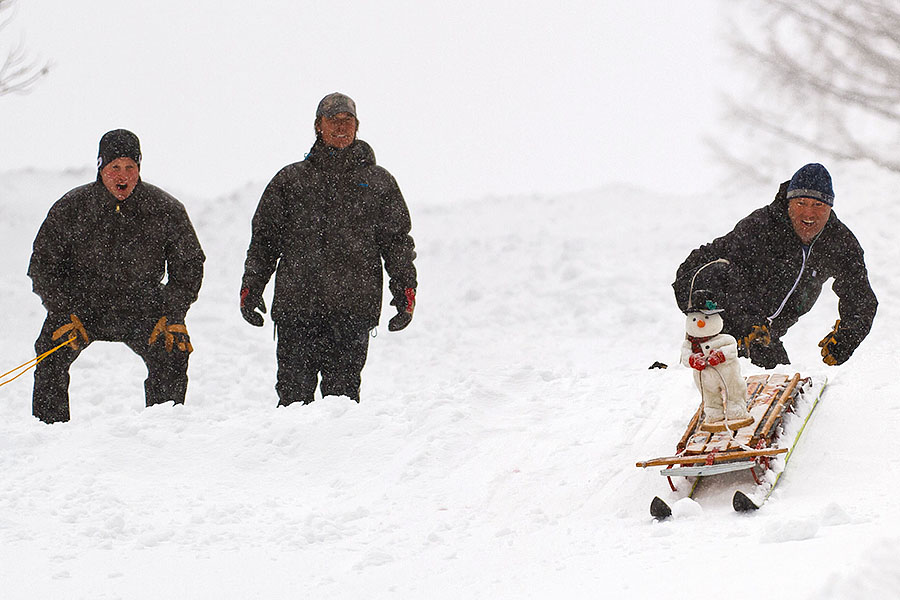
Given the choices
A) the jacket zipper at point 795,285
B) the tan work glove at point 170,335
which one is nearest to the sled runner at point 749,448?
the jacket zipper at point 795,285

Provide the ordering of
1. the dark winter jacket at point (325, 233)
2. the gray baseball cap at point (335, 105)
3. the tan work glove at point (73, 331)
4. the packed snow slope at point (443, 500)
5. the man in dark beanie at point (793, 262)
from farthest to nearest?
the tan work glove at point (73, 331), the dark winter jacket at point (325, 233), the gray baseball cap at point (335, 105), the man in dark beanie at point (793, 262), the packed snow slope at point (443, 500)

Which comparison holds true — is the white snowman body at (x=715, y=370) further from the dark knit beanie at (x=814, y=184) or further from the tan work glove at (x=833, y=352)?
the tan work glove at (x=833, y=352)

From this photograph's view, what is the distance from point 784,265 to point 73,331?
15.1ft

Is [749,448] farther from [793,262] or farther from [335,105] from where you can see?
[335,105]

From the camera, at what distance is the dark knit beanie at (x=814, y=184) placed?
217 inches

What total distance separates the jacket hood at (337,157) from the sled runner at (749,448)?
9.37ft

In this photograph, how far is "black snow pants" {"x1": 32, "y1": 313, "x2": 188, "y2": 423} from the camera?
6754mm

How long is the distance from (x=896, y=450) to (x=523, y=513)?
1.92 m

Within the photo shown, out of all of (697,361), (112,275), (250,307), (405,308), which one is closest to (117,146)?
(112,275)

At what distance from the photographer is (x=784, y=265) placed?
241 inches

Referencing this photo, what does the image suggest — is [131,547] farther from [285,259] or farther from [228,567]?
[285,259]

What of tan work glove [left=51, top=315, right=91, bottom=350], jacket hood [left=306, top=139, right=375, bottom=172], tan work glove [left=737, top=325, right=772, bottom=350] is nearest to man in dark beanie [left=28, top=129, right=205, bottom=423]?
tan work glove [left=51, top=315, right=91, bottom=350]

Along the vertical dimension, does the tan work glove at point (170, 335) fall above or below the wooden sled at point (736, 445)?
below

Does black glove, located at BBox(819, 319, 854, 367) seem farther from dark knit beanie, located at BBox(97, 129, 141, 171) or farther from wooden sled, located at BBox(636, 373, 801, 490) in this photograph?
dark knit beanie, located at BBox(97, 129, 141, 171)
